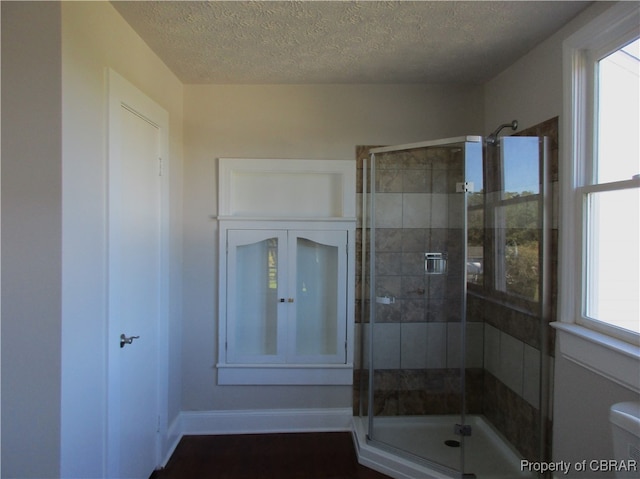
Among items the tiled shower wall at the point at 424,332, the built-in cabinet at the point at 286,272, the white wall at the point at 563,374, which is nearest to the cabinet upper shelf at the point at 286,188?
the built-in cabinet at the point at 286,272

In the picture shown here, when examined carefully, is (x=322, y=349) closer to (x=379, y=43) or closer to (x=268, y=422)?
(x=268, y=422)

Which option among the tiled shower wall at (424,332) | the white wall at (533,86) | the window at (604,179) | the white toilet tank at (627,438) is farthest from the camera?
the tiled shower wall at (424,332)

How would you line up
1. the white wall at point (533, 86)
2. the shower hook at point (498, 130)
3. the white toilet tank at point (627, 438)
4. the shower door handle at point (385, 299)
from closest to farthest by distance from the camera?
the white toilet tank at point (627, 438) → the white wall at point (533, 86) → the shower hook at point (498, 130) → the shower door handle at point (385, 299)

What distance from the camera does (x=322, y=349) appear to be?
2.73m

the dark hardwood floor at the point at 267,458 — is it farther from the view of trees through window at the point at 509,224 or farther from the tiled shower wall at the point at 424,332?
the view of trees through window at the point at 509,224

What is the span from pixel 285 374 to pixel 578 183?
2.19 m

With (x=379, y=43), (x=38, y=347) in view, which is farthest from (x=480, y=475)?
(x=379, y=43)

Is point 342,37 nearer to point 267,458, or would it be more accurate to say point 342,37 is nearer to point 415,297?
point 415,297

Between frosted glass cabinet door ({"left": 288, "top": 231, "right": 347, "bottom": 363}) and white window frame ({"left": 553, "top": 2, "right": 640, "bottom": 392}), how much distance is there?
4.49 feet

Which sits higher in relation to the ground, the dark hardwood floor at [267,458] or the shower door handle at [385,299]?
the shower door handle at [385,299]

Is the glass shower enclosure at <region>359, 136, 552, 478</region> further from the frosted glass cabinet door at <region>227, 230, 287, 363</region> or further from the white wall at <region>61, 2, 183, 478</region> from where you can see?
the white wall at <region>61, 2, 183, 478</region>

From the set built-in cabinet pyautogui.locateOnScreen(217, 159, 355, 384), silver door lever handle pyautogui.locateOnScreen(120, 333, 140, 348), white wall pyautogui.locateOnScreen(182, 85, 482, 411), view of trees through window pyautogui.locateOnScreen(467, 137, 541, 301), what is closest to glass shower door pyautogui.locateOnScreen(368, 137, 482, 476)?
view of trees through window pyautogui.locateOnScreen(467, 137, 541, 301)

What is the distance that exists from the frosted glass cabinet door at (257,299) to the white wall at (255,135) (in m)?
0.16

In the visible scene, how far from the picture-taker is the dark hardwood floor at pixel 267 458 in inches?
86.8
